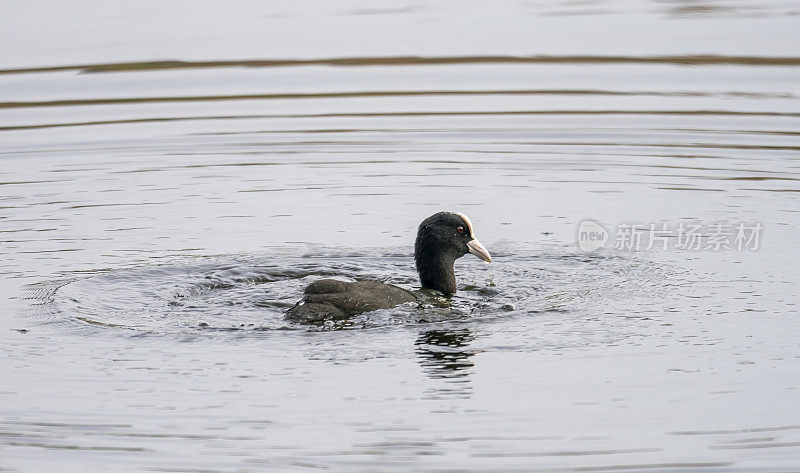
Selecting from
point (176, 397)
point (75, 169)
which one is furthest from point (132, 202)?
point (176, 397)

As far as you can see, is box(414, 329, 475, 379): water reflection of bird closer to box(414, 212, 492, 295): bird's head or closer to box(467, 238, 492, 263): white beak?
box(414, 212, 492, 295): bird's head

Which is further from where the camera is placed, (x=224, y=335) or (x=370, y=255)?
→ (x=370, y=255)

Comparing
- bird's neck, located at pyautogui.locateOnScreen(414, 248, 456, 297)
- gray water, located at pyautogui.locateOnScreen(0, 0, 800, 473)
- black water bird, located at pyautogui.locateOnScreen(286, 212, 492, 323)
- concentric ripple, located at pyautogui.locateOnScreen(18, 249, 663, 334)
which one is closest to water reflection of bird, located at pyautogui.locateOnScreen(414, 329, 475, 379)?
gray water, located at pyautogui.locateOnScreen(0, 0, 800, 473)

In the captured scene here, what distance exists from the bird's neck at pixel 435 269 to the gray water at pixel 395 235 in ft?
0.51

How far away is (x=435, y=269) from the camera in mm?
10586

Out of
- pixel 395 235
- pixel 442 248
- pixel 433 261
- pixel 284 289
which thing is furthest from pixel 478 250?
pixel 284 289

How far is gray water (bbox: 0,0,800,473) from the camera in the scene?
24.4 feet

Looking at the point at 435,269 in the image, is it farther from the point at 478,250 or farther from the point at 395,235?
the point at 395,235

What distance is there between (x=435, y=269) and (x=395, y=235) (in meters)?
1.52

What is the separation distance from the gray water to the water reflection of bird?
1.0 inches

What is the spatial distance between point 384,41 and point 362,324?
12.4 metres

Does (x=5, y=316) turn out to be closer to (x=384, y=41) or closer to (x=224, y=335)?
(x=224, y=335)

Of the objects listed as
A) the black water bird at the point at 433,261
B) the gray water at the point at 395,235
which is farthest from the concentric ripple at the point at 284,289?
the black water bird at the point at 433,261

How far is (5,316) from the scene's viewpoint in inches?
378
